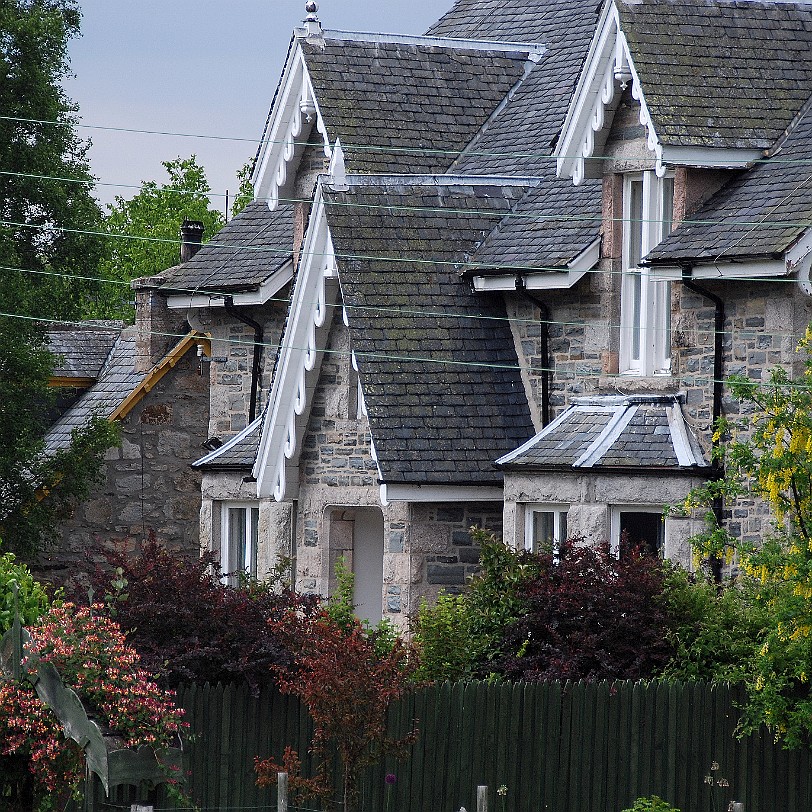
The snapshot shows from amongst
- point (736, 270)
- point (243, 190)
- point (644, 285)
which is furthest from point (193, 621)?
point (243, 190)

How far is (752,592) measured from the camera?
54.6ft

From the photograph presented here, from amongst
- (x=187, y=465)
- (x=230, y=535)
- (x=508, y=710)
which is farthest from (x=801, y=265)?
(x=187, y=465)

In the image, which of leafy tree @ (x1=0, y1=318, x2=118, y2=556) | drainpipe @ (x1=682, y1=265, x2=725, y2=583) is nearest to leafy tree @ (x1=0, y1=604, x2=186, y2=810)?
drainpipe @ (x1=682, y1=265, x2=725, y2=583)

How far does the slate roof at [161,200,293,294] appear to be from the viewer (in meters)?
25.1

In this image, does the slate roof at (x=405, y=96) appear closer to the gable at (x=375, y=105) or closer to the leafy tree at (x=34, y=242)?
the gable at (x=375, y=105)

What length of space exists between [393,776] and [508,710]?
1091mm

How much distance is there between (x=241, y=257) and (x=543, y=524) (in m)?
7.52

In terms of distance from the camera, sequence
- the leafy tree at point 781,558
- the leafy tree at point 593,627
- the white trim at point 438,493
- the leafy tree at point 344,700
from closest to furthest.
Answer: the leafy tree at point 344,700, the leafy tree at point 781,558, the leafy tree at point 593,627, the white trim at point 438,493

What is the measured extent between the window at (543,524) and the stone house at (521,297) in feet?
0.07

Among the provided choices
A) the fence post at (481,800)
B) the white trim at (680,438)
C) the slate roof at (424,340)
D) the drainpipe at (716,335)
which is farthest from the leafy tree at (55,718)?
the drainpipe at (716,335)

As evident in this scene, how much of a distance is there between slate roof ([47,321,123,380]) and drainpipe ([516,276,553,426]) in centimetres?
1121

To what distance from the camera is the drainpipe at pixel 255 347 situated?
2516 cm

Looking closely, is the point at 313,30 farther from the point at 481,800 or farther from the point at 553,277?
the point at 481,800

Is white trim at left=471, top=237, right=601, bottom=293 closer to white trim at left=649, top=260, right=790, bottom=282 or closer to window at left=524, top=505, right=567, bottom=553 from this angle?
white trim at left=649, top=260, right=790, bottom=282
